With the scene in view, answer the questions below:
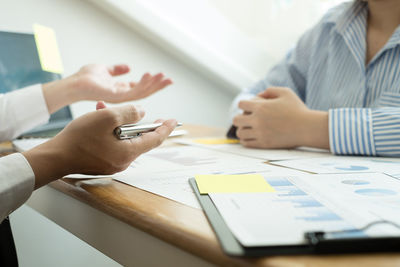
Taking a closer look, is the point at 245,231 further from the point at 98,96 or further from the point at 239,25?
the point at 239,25

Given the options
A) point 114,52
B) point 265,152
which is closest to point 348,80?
point 265,152

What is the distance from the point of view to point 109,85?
908 mm

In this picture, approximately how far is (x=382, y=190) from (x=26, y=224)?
2.90 feet

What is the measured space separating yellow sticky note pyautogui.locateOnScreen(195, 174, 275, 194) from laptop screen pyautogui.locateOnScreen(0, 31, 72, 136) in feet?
2.14

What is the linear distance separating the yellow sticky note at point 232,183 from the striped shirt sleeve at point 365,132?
0.27m

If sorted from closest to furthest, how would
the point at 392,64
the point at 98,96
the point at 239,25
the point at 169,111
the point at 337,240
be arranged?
the point at 337,240 < the point at 392,64 < the point at 98,96 < the point at 169,111 < the point at 239,25

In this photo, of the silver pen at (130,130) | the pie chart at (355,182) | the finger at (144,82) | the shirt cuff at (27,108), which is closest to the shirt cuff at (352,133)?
the pie chart at (355,182)

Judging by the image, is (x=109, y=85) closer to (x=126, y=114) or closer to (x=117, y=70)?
(x=117, y=70)

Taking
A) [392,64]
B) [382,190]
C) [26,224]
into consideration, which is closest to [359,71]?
[392,64]

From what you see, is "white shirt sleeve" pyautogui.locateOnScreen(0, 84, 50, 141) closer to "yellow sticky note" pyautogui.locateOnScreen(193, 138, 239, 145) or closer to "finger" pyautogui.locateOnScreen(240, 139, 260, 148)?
"yellow sticky note" pyautogui.locateOnScreen(193, 138, 239, 145)

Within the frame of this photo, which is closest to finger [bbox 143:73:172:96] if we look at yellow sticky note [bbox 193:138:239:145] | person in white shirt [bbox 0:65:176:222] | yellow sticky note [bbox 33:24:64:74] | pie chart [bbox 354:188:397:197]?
yellow sticky note [bbox 193:138:239:145]

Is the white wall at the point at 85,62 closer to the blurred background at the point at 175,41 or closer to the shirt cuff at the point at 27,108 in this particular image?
the blurred background at the point at 175,41

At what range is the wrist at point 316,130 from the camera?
→ 2.19 feet

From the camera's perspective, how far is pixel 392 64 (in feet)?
2.53
